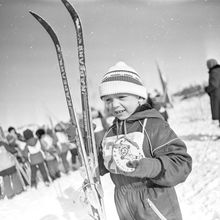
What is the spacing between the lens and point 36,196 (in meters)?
2.66

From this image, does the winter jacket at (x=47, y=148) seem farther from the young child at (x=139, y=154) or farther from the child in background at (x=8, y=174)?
the young child at (x=139, y=154)

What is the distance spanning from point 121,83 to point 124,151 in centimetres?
23

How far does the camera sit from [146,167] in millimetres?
635

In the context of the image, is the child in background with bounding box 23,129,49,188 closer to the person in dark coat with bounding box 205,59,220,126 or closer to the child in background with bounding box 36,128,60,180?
the child in background with bounding box 36,128,60,180

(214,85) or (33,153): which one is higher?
(214,85)

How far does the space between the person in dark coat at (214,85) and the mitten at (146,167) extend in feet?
7.82

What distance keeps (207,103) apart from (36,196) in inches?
250

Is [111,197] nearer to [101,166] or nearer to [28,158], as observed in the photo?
[101,166]

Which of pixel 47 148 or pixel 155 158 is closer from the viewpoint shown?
pixel 155 158

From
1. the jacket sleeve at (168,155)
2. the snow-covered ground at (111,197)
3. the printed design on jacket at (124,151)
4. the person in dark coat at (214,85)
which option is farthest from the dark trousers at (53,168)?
the jacket sleeve at (168,155)

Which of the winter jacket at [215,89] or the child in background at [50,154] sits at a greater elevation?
the winter jacket at [215,89]

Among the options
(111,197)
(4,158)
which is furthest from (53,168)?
(111,197)

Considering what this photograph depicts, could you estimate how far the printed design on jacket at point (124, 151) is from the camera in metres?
0.69

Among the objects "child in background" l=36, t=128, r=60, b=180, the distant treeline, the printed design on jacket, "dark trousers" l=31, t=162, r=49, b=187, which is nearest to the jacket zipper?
the printed design on jacket
